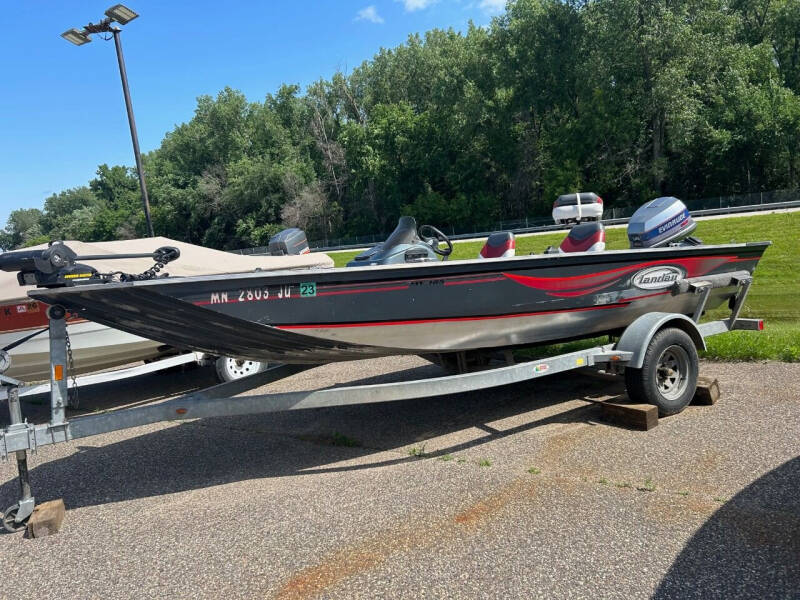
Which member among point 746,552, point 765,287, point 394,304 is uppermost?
point 394,304

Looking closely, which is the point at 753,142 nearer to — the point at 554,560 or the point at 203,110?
the point at 554,560

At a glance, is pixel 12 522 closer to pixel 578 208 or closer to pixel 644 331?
pixel 644 331

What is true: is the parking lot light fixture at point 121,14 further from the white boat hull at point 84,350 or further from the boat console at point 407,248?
the boat console at point 407,248

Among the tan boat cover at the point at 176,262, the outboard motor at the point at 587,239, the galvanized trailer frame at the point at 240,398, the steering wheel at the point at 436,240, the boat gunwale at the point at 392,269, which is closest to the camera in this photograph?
the boat gunwale at the point at 392,269

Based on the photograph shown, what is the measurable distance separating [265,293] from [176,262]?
4112 mm

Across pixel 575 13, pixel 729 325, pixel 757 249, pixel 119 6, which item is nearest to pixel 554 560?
pixel 729 325

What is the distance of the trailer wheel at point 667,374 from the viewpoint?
15.9 feet

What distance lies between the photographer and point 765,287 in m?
10.1

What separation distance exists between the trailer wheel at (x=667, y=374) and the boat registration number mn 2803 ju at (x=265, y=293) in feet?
8.85

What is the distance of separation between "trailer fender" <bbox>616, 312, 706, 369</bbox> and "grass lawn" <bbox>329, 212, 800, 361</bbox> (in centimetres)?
174

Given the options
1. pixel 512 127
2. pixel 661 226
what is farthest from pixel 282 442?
pixel 512 127

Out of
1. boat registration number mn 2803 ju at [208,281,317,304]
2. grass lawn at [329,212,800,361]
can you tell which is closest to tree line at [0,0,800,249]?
grass lawn at [329,212,800,361]

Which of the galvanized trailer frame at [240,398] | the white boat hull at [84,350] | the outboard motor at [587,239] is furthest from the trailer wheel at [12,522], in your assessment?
the outboard motor at [587,239]

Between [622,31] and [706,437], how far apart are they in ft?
121
